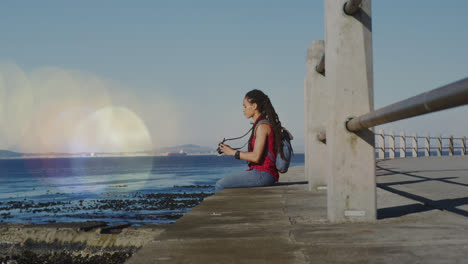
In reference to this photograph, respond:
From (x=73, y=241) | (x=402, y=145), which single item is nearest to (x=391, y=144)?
(x=402, y=145)

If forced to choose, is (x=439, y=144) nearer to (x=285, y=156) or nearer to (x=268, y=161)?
(x=285, y=156)

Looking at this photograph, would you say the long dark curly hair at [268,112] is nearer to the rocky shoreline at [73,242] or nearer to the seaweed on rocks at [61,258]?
the rocky shoreline at [73,242]

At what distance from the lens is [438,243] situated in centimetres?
171

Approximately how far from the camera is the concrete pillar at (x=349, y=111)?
7.63 ft

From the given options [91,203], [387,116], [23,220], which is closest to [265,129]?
[387,116]

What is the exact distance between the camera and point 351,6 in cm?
231

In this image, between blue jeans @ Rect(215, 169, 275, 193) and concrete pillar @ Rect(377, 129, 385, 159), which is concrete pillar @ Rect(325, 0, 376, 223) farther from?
concrete pillar @ Rect(377, 129, 385, 159)

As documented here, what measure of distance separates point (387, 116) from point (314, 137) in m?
2.60

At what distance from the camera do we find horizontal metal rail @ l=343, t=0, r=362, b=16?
2275 mm

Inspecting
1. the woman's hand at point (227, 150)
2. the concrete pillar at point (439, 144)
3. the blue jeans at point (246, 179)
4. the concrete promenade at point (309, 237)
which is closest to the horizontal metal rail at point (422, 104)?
the concrete promenade at point (309, 237)

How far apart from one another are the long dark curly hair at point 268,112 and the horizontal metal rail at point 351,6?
8.34ft

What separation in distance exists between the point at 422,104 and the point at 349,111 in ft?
3.09

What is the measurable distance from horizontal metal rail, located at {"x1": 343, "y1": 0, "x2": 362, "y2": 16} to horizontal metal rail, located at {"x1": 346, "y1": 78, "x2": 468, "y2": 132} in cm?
64

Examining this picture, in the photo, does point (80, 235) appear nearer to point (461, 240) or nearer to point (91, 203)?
point (461, 240)
